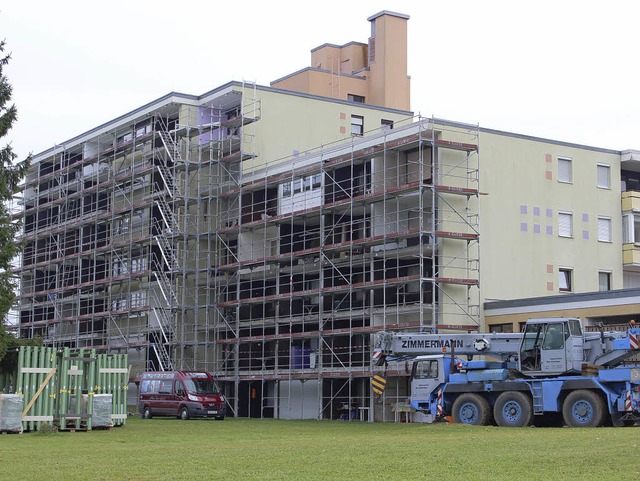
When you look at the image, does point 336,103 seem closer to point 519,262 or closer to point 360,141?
point 360,141

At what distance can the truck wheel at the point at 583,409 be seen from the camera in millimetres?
33875

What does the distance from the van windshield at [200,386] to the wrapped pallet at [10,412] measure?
54.0 feet

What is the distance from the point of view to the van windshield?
50.0 m

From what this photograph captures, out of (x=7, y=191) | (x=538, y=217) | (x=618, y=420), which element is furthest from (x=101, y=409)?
(x=538, y=217)

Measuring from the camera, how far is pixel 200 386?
50375 millimetres

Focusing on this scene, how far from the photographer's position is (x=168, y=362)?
5806 cm

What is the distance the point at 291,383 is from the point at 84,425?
18986mm

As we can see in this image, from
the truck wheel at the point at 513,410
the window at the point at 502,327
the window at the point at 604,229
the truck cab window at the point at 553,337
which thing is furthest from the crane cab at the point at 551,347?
the window at the point at 604,229

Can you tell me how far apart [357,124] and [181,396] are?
19703 mm

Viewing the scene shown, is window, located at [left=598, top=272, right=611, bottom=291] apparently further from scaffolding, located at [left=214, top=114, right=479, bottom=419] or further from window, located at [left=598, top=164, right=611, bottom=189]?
scaffolding, located at [left=214, top=114, right=479, bottom=419]

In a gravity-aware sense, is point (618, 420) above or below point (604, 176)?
below

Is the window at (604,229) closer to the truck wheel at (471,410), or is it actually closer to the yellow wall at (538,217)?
the yellow wall at (538,217)

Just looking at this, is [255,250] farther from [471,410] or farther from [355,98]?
[471,410]

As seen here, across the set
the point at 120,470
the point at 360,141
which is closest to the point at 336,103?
the point at 360,141
